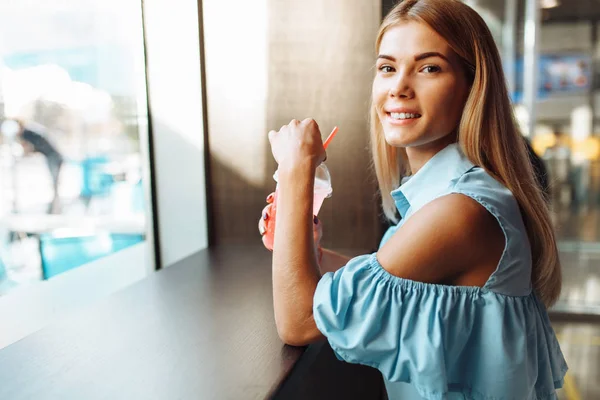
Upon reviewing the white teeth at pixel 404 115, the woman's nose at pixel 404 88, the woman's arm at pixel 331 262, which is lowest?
the woman's arm at pixel 331 262

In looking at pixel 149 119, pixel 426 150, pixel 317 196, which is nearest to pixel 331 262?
pixel 317 196

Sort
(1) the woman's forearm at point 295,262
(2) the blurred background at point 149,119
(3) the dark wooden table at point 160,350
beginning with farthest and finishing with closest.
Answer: (2) the blurred background at point 149,119, (1) the woman's forearm at point 295,262, (3) the dark wooden table at point 160,350

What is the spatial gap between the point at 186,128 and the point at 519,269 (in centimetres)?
121

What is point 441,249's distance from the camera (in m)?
0.81

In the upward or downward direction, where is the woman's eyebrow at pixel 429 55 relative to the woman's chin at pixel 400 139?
upward

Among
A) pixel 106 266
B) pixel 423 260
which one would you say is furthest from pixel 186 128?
pixel 423 260

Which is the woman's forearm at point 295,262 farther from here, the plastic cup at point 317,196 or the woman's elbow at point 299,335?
the plastic cup at point 317,196

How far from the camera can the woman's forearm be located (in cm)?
91

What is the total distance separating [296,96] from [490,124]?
864 mm

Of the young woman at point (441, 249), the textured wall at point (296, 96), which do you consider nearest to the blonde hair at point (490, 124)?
the young woman at point (441, 249)

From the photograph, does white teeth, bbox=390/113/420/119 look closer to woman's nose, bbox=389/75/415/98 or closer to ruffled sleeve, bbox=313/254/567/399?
woman's nose, bbox=389/75/415/98

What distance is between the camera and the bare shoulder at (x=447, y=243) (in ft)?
2.67

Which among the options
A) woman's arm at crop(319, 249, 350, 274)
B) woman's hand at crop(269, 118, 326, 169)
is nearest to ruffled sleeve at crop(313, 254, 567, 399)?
woman's hand at crop(269, 118, 326, 169)

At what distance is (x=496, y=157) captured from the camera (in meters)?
0.92
